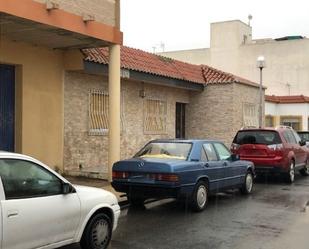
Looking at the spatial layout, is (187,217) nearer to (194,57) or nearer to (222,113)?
(222,113)

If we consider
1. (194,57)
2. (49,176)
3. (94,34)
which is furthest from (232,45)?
(49,176)

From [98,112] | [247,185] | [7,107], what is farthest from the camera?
[98,112]

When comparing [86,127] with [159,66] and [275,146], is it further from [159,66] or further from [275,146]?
[275,146]

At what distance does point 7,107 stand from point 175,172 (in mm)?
6439

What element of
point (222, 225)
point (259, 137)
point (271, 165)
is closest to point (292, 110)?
point (259, 137)

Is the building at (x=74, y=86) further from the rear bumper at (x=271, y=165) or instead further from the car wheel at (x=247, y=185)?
the rear bumper at (x=271, y=165)

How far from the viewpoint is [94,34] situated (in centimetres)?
1311

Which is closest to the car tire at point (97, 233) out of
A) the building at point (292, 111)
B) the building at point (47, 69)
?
the building at point (47, 69)

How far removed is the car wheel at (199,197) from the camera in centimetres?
1033

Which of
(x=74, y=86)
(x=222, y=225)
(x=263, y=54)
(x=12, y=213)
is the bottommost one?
(x=222, y=225)

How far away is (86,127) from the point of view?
1655 centimetres

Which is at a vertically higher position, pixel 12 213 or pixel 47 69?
pixel 47 69

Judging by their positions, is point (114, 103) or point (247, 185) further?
point (114, 103)

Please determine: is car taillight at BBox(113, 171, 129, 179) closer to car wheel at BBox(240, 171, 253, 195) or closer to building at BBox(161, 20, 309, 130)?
car wheel at BBox(240, 171, 253, 195)
